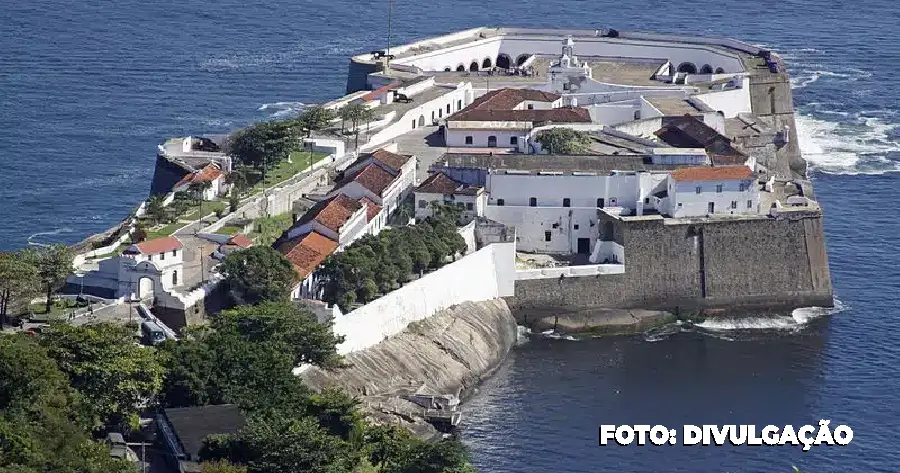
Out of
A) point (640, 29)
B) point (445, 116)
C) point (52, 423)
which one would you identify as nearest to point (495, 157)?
point (445, 116)

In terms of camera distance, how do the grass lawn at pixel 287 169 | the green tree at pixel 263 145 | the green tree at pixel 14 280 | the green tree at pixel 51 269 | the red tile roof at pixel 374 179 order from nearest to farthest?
the green tree at pixel 14 280
the green tree at pixel 51 269
the red tile roof at pixel 374 179
the grass lawn at pixel 287 169
the green tree at pixel 263 145

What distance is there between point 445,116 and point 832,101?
1237 inches

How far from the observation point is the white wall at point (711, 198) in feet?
343

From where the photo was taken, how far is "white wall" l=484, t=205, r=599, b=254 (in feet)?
346

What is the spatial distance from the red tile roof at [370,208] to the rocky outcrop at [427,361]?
5.78m

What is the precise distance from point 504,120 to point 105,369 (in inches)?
1602

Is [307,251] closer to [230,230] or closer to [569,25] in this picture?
[230,230]

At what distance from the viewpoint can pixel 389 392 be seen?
89.8m

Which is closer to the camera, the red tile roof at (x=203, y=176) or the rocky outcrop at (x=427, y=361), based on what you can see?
the rocky outcrop at (x=427, y=361)

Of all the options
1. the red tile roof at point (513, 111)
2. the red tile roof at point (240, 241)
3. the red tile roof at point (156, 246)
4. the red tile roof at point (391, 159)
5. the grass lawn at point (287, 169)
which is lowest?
the grass lawn at point (287, 169)

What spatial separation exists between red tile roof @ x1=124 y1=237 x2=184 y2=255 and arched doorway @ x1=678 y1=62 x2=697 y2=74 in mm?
55527

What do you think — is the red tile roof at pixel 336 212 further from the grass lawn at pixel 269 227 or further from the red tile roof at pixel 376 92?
the red tile roof at pixel 376 92

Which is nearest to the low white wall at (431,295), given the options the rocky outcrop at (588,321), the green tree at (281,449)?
the rocky outcrop at (588,321)

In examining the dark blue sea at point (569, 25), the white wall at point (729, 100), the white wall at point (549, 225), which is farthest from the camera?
the white wall at point (729, 100)
